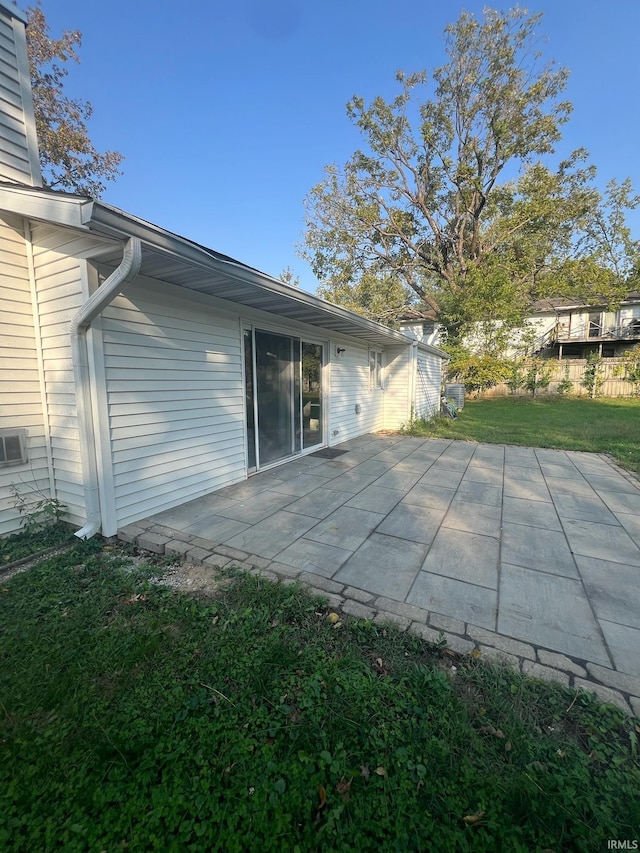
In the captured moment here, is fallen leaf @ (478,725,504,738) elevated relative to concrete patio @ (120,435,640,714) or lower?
lower

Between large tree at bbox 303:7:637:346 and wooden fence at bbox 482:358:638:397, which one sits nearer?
large tree at bbox 303:7:637:346

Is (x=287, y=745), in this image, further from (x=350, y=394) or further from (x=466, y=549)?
(x=350, y=394)

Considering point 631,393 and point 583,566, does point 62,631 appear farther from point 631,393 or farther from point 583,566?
point 631,393

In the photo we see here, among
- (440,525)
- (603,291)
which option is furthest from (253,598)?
(603,291)

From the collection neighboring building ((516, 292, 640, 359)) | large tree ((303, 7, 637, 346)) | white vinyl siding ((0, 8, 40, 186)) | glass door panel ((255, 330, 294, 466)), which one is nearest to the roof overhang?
glass door panel ((255, 330, 294, 466))

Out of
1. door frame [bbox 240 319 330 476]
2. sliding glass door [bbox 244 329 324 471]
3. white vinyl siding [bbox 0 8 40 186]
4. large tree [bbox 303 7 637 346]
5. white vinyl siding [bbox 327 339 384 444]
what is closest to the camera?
white vinyl siding [bbox 0 8 40 186]

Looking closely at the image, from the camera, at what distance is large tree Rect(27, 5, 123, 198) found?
8.88 m

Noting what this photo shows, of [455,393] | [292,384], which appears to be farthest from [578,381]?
[292,384]

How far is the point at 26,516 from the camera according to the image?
124 inches

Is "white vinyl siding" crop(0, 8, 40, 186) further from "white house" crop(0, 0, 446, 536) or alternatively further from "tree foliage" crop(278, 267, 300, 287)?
"tree foliage" crop(278, 267, 300, 287)

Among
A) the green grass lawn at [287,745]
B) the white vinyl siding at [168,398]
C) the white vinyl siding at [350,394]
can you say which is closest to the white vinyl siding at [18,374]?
the white vinyl siding at [168,398]

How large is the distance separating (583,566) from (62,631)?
347 centimetres

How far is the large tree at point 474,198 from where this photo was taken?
13.5 metres

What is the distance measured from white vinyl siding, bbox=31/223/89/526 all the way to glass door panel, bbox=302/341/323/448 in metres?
3.54
